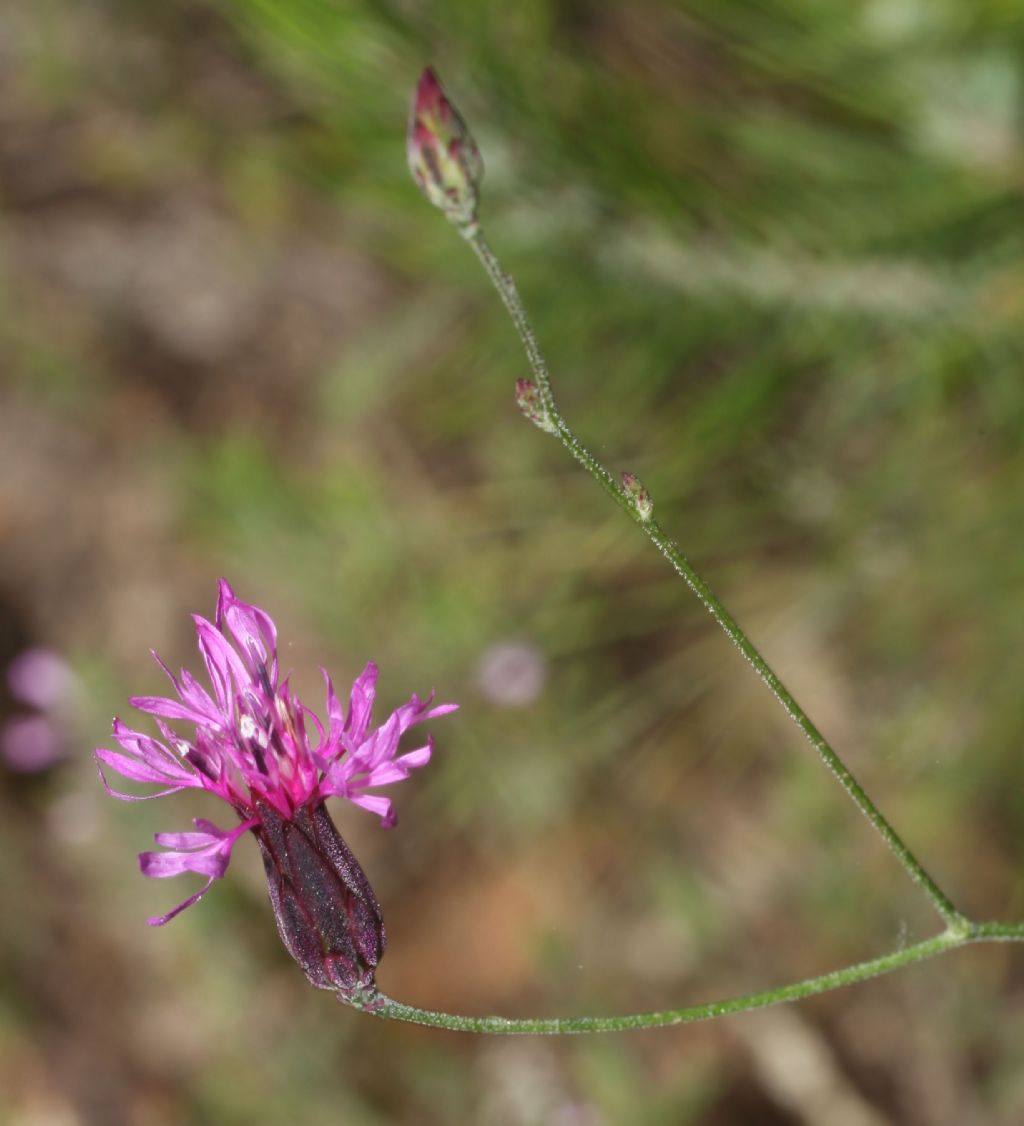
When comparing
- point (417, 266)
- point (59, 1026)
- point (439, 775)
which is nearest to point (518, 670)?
point (439, 775)

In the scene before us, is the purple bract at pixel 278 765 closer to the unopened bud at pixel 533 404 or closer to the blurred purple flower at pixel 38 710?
the unopened bud at pixel 533 404

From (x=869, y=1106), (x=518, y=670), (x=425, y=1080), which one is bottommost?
(x=869, y=1106)

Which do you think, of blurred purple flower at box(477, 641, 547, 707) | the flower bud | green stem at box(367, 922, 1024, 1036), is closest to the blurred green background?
blurred purple flower at box(477, 641, 547, 707)

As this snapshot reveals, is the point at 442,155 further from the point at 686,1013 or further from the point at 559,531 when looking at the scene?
the point at 559,531

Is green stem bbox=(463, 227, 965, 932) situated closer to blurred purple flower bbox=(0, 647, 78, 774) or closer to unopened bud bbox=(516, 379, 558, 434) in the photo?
unopened bud bbox=(516, 379, 558, 434)

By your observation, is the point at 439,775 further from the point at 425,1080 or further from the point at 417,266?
the point at 417,266

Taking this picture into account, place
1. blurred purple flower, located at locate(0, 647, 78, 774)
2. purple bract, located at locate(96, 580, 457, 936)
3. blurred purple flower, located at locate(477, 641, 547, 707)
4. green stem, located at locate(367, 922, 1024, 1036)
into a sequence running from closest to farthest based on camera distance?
green stem, located at locate(367, 922, 1024, 1036)
purple bract, located at locate(96, 580, 457, 936)
blurred purple flower, located at locate(477, 641, 547, 707)
blurred purple flower, located at locate(0, 647, 78, 774)
